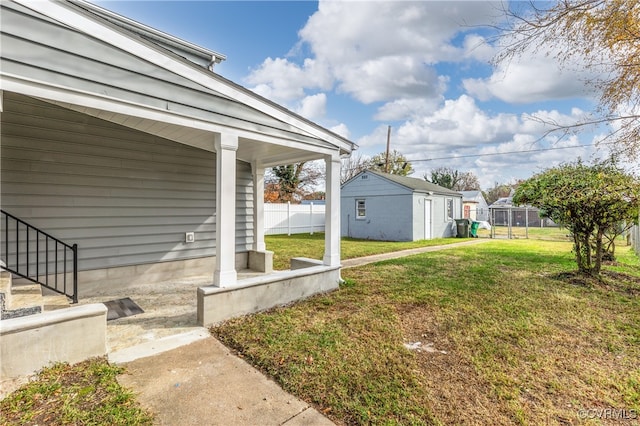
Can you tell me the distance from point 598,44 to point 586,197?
2555 mm

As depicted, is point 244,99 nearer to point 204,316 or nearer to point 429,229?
point 204,316

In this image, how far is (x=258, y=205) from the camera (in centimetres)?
685

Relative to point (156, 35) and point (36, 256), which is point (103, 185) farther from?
point (156, 35)

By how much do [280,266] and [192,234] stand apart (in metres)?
2.32

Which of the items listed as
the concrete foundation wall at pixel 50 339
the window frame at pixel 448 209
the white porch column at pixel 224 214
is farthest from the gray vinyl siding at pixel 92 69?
the window frame at pixel 448 209

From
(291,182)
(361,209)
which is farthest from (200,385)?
(291,182)

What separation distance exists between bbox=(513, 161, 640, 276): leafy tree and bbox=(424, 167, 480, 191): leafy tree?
1302 inches

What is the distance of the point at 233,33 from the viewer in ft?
23.6

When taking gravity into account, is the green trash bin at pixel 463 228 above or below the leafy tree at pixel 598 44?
below

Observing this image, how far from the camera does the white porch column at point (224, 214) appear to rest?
12.5 feet

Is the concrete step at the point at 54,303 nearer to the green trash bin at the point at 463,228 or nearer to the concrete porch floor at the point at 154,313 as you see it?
the concrete porch floor at the point at 154,313

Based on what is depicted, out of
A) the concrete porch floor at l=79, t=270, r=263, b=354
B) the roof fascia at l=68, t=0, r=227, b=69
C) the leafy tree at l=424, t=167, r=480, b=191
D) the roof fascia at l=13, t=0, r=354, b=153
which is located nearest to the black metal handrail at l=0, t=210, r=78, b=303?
the concrete porch floor at l=79, t=270, r=263, b=354

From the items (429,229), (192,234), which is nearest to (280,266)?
Result: (192,234)

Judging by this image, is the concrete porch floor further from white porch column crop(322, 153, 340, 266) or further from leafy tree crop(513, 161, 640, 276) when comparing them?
leafy tree crop(513, 161, 640, 276)
